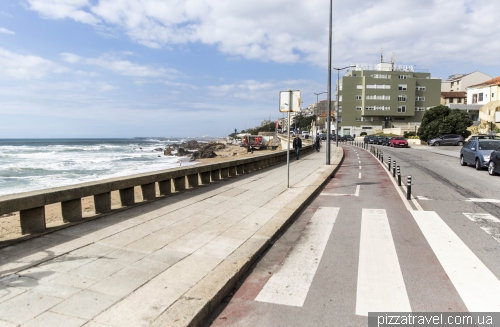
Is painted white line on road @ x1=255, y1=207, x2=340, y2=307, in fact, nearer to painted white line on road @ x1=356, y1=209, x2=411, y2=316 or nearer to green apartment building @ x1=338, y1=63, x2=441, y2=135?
painted white line on road @ x1=356, y1=209, x2=411, y2=316

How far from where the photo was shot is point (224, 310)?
3801mm

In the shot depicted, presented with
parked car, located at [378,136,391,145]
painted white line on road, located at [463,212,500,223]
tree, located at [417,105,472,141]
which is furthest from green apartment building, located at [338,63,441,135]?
painted white line on road, located at [463,212,500,223]

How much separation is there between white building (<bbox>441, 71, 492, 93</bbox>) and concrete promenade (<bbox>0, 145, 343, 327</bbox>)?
361ft

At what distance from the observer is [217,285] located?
4043mm

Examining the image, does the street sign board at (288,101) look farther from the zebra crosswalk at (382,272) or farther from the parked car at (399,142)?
the parked car at (399,142)

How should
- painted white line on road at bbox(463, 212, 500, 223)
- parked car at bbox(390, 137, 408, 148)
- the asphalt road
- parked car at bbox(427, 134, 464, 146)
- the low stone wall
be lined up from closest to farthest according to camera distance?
the asphalt road
the low stone wall
painted white line on road at bbox(463, 212, 500, 223)
parked car at bbox(427, 134, 464, 146)
parked car at bbox(390, 137, 408, 148)

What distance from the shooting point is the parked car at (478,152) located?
17.6 m

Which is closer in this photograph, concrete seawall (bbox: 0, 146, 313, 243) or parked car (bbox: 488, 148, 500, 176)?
concrete seawall (bbox: 0, 146, 313, 243)

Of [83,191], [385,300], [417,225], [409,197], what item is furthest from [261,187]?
[385,300]

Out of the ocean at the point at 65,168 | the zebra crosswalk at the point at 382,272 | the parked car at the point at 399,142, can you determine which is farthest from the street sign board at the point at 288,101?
the parked car at the point at 399,142

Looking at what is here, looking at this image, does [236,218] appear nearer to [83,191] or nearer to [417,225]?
[83,191]

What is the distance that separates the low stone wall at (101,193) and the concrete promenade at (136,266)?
340 mm

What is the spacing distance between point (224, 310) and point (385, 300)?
1.70m

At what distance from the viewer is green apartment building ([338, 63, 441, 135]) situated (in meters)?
89.7
